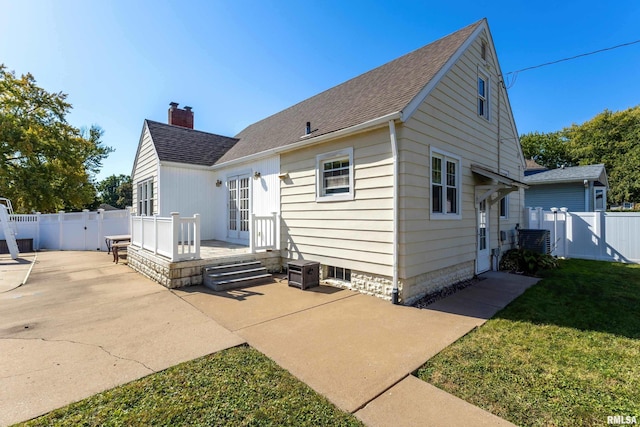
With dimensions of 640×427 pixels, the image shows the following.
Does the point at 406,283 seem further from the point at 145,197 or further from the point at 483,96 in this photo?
the point at 145,197

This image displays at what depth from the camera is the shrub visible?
8.19 metres

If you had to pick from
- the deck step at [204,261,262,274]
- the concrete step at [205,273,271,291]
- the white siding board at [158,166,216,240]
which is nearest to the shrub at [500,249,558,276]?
the concrete step at [205,273,271,291]

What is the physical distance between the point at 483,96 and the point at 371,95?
371cm

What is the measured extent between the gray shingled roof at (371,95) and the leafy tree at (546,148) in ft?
123

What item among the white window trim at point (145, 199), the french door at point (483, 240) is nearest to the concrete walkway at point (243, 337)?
the french door at point (483, 240)

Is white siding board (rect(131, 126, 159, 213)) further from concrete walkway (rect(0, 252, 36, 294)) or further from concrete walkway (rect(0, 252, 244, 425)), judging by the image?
concrete walkway (rect(0, 252, 244, 425))

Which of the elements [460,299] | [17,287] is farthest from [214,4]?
[460,299]

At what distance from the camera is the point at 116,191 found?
160 ft

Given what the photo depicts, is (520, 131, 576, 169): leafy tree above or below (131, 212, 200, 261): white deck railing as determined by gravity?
above

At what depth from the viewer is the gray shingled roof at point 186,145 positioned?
10312mm

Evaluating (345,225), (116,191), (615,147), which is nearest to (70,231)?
(345,225)

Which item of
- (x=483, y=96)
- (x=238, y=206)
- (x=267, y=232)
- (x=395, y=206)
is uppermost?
(x=483, y=96)

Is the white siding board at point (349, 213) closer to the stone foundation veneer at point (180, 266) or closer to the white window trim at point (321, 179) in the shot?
the white window trim at point (321, 179)

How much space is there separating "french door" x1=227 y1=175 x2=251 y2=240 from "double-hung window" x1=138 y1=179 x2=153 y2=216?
11.0 feet
